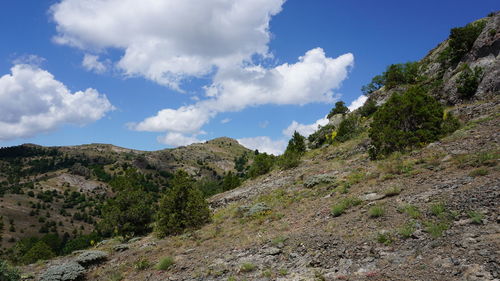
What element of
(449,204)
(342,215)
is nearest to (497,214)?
(449,204)

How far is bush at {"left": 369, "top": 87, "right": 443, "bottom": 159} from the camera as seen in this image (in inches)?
821

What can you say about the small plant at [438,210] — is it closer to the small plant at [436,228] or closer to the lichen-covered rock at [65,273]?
the small plant at [436,228]

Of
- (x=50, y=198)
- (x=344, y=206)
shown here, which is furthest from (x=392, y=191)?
(x=50, y=198)

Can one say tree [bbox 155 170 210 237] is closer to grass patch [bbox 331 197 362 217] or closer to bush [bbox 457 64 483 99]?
grass patch [bbox 331 197 362 217]

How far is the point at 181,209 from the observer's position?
22.4 metres

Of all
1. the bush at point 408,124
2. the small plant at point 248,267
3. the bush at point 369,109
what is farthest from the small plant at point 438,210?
the bush at point 369,109

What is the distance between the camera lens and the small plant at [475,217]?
27.2ft

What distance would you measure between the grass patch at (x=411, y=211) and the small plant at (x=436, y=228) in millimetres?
807

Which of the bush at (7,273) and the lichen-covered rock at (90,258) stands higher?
the bush at (7,273)

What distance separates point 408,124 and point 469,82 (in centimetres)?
1061

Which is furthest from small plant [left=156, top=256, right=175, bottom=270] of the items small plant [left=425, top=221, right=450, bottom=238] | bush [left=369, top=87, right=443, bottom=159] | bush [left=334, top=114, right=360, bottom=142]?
bush [left=334, top=114, right=360, bottom=142]

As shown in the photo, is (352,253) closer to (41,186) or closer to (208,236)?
(208,236)

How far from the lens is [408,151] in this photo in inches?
806

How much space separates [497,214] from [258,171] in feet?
111
